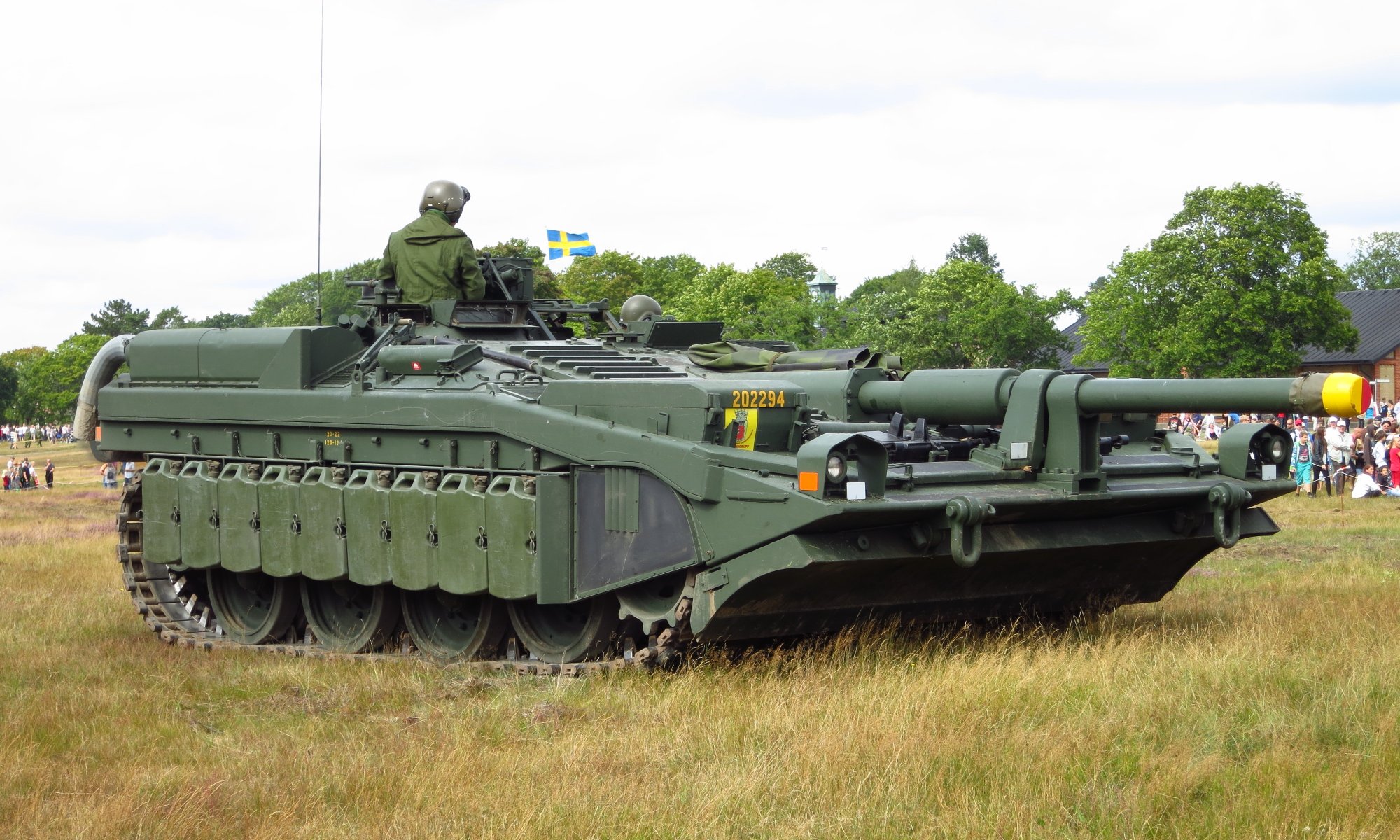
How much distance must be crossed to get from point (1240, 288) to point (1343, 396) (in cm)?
4338

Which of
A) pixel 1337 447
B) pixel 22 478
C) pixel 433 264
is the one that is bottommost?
pixel 22 478

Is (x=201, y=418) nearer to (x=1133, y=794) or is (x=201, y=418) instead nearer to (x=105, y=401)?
(x=105, y=401)

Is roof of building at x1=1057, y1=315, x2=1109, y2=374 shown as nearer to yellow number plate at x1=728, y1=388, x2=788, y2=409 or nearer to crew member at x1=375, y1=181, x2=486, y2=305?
crew member at x1=375, y1=181, x2=486, y2=305

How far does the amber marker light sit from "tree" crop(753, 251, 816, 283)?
88.9m

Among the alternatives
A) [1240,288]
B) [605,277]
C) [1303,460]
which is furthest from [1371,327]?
[1303,460]

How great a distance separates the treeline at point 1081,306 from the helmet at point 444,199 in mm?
23670

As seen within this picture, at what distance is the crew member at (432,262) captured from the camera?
13.6m

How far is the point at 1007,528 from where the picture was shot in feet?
33.3

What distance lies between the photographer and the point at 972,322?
6756 centimetres

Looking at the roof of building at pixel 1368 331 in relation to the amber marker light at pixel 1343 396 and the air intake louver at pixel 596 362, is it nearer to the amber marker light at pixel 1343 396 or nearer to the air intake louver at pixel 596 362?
the air intake louver at pixel 596 362

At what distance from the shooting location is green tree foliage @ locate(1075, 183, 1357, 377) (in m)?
49.2

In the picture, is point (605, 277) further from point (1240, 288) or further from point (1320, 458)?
point (1320, 458)

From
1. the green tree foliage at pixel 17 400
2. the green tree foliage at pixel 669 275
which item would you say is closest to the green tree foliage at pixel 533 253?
the green tree foliage at pixel 669 275

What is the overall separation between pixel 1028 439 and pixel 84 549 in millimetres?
14797
